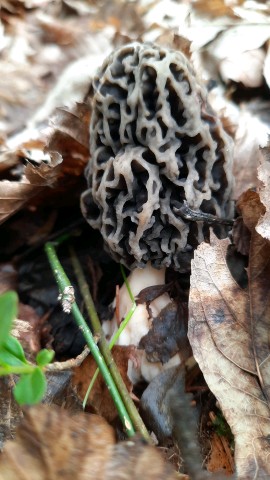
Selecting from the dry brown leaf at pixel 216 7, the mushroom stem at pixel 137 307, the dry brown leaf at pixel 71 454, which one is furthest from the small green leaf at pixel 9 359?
the dry brown leaf at pixel 216 7

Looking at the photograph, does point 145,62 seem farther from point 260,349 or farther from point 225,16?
point 225,16

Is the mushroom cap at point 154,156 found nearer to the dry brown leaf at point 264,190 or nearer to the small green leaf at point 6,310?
the dry brown leaf at point 264,190

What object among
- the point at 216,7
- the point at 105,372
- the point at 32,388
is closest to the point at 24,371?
the point at 32,388

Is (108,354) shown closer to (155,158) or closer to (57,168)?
(155,158)

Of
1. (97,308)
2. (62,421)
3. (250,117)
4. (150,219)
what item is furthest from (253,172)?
(62,421)

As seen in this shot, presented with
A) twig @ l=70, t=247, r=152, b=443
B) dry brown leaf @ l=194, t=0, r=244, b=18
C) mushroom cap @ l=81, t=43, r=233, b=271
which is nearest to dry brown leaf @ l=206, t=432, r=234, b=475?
twig @ l=70, t=247, r=152, b=443

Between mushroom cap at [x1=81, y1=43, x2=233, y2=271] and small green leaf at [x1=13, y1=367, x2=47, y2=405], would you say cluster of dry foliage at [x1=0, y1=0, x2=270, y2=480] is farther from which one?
mushroom cap at [x1=81, y1=43, x2=233, y2=271]
